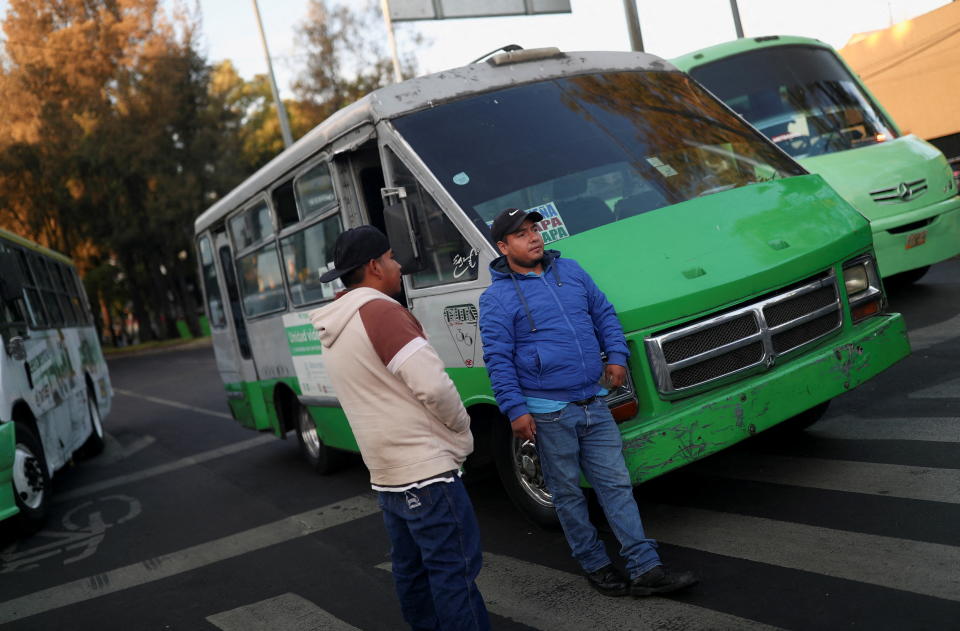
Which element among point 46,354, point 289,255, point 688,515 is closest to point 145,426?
point 46,354

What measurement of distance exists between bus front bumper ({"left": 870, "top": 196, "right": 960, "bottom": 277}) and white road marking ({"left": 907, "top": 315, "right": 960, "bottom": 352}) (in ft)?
2.05

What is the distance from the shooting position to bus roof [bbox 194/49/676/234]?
622 centimetres

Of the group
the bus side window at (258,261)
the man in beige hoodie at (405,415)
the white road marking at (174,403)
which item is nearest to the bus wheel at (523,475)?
the man in beige hoodie at (405,415)

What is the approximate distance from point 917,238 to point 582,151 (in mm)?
4702

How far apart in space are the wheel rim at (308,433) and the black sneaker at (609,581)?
16.1 feet

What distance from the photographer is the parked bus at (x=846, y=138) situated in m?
9.34

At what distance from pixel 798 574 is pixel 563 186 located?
256 centimetres

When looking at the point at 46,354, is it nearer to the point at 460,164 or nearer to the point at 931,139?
the point at 460,164

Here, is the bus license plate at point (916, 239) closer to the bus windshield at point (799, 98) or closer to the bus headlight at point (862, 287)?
the bus windshield at point (799, 98)

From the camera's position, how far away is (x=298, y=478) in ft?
30.9

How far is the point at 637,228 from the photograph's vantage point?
551 centimetres

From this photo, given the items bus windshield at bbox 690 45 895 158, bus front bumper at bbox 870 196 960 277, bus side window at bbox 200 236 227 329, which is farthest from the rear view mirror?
bus windshield at bbox 690 45 895 158

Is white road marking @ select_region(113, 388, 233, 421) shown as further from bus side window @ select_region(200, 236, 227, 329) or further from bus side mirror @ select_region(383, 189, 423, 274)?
bus side mirror @ select_region(383, 189, 423, 274)

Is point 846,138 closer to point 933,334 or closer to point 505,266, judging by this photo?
point 933,334
